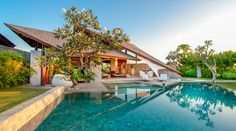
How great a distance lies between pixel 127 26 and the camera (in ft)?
74.6

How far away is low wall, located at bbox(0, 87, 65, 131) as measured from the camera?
4.05 meters

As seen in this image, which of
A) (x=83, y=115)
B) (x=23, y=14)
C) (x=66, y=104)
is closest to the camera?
(x=83, y=115)

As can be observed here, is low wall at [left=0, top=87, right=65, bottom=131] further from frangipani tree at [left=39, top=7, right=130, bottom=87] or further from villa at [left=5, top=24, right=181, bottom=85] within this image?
villa at [left=5, top=24, right=181, bottom=85]

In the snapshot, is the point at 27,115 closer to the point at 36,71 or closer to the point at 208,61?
the point at 36,71

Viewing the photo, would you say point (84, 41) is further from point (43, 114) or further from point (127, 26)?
point (127, 26)

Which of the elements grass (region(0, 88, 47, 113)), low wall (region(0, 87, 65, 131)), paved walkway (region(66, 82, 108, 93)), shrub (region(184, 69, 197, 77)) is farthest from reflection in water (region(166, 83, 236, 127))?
shrub (region(184, 69, 197, 77))

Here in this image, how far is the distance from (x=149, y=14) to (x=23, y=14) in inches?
579

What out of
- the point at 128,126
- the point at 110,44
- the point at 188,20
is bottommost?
the point at 128,126

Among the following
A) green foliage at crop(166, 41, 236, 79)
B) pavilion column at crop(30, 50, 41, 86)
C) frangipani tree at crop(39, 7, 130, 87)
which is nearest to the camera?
frangipani tree at crop(39, 7, 130, 87)

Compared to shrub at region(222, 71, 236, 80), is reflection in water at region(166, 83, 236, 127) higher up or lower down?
lower down

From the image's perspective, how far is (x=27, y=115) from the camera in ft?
17.2

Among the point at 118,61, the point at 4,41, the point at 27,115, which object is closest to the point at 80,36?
the point at 27,115

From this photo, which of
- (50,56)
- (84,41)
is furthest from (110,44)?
(50,56)

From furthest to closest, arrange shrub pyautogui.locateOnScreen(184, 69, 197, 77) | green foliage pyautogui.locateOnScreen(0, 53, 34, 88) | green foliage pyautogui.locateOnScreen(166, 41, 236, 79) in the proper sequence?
shrub pyautogui.locateOnScreen(184, 69, 197, 77)
green foliage pyautogui.locateOnScreen(166, 41, 236, 79)
green foliage pyautogui.locateOnScreen(0, 53, 34, 88)
